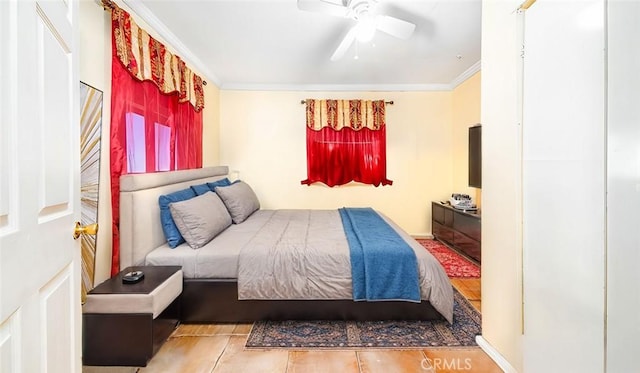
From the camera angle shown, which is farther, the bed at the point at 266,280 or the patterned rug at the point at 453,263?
the patterned rug at the point at 453,263

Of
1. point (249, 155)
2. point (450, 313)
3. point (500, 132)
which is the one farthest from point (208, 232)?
point (249, 155)

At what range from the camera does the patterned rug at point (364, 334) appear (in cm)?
190

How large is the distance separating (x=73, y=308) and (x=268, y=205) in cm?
367

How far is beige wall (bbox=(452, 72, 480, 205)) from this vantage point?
3865 millimetres

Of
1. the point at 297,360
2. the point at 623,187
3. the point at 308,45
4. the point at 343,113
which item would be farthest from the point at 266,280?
the point at 343,113

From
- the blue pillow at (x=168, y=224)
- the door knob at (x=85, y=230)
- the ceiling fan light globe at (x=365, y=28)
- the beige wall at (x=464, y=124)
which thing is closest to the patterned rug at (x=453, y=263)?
the beige wall at (x=464, y=124)

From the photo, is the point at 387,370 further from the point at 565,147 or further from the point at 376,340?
the point at 565,147

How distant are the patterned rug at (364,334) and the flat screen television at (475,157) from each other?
1788 mm

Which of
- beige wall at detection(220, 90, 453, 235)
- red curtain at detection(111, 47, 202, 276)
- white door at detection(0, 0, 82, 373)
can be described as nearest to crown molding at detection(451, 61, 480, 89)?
beige wall at detection(220, 90, 453, 235)

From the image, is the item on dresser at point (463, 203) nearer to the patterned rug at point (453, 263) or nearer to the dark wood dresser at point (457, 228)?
the dark wood dresser at point (457, 228)

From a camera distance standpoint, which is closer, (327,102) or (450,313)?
(450,313)

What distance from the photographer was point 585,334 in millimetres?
1047

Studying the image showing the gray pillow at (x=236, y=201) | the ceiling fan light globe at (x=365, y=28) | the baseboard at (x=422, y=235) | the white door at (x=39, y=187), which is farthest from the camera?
the baseboard at (x=422, y=235)

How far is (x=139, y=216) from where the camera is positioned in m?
2.05
